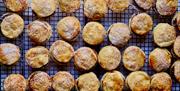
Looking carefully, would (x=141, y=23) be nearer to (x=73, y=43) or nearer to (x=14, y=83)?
(x=73, y=43)

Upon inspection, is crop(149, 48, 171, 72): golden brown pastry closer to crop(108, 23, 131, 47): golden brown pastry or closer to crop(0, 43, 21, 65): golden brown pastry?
crop(108, 23, 131, 47): golden brown pastry

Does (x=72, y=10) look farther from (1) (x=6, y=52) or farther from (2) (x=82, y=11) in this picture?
(1) (x=6, y=52)

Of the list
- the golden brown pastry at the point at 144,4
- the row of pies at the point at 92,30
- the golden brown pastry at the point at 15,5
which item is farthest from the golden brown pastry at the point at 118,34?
the golden brown pastry at the point at 15,5

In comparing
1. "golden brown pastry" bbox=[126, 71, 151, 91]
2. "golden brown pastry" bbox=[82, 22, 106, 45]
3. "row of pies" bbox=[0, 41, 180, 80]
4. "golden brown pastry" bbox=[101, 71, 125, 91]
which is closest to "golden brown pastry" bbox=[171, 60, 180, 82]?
"row of pies" bbox=[0, 41, 180, 80]

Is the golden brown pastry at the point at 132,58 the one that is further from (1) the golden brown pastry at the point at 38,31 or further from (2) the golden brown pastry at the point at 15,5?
(2) the golden brown pastry at the point at 15,5

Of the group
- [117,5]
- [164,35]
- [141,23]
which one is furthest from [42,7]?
[164,35]

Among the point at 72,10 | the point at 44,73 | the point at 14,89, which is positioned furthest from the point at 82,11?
the point at 14,89
